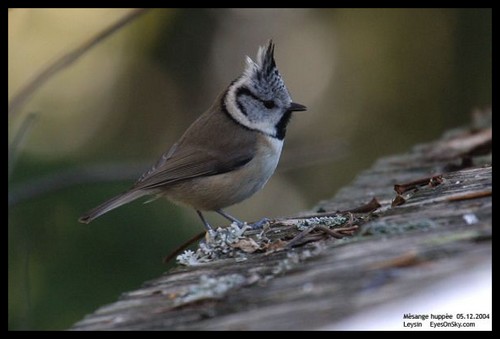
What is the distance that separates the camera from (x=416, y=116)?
10625 millimetres

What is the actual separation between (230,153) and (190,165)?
257 mm

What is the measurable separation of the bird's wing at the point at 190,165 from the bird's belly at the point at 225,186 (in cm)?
4

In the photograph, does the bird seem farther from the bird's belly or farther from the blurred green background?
the blurred green background

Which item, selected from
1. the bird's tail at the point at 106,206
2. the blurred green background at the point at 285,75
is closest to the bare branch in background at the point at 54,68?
the bird's tail at the point at 106,206

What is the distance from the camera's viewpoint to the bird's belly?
4.61 m

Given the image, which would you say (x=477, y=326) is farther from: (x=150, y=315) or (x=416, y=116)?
(x=416, y=116)

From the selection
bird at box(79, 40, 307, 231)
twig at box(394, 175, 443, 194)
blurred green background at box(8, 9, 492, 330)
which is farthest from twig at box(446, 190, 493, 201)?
blurred green background at box(8, 9, 492, 330)

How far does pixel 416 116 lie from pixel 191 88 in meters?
3.28

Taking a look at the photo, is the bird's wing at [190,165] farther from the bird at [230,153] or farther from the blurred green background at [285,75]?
the blurred green background at [285,75]

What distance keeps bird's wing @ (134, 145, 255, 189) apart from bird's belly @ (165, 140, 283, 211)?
4cm

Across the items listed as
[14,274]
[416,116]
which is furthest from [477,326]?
[416,116]

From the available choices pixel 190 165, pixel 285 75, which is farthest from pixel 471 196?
pixel 285 75

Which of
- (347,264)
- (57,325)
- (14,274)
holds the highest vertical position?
(14,274)

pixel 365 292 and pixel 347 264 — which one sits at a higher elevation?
pixel 347 264
